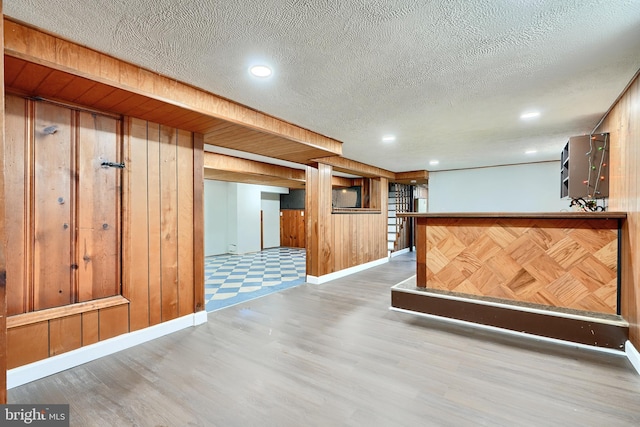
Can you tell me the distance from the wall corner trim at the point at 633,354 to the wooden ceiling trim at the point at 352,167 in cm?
404

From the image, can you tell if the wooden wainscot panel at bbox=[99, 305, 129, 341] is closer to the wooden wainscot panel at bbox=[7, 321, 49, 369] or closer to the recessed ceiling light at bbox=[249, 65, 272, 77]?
the wooden wainscot panel at bbox=[7, 321, 49, 369]

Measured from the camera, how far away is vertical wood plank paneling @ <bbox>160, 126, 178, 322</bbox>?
9.32 ft

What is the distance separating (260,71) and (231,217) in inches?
276

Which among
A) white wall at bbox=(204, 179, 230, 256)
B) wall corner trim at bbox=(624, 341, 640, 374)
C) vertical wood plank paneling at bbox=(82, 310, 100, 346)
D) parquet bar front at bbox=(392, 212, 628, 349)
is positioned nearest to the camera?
wall corner trim at bbox=(624, 341, 640, 374)

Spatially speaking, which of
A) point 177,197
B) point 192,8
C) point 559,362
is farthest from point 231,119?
point 559,362

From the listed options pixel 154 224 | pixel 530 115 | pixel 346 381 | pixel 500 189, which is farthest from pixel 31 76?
pixel 500 189

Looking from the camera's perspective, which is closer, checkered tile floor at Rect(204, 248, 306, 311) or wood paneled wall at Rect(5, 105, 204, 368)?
wood paneled wall at Rect(5, 105, 204, 368)

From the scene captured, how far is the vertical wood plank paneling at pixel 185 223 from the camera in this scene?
299cm

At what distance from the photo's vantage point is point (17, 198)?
2043 millimetres

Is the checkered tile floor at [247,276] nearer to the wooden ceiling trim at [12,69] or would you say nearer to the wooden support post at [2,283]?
the wooden support post at [2,283]

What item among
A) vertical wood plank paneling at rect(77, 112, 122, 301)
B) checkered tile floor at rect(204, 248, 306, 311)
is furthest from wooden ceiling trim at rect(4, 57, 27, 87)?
checkered tile floor at rect(204, 248, 306, 311)

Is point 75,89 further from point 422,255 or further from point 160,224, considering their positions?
point 422,255

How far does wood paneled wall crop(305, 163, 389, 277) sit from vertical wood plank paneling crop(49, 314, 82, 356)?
10.7ft

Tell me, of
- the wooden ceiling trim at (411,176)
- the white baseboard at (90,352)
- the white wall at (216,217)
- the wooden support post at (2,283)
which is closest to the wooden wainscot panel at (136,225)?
the white baseboard at (90,352)
